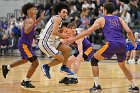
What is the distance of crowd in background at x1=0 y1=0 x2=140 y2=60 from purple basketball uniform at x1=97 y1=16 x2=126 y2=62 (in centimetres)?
1093

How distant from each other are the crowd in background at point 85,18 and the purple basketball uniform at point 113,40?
1093 centimetres

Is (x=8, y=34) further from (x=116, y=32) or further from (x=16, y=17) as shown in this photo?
(x=116, y=32)

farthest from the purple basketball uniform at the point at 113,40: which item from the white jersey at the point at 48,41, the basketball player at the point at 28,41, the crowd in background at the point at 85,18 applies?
the crowd in background at the point at 85,18

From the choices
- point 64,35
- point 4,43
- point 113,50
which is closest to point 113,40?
point 113,50

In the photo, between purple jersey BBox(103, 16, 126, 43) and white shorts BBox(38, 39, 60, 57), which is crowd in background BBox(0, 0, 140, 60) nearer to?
white shorts BBox(38, 39, 60, 57)

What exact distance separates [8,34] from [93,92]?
17.1m

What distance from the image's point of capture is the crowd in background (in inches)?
828

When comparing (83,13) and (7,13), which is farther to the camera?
(7,13)

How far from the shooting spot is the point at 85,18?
21.6 metres

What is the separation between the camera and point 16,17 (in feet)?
88.8

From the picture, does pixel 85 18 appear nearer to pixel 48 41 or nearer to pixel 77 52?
pixel 77 52

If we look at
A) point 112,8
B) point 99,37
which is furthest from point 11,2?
point 112,8

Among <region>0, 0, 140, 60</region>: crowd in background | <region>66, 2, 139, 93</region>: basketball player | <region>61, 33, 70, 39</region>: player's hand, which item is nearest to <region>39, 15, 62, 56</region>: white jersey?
<region>61, 33, 70, 39</region>: player's hand

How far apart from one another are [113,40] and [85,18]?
13760mm
